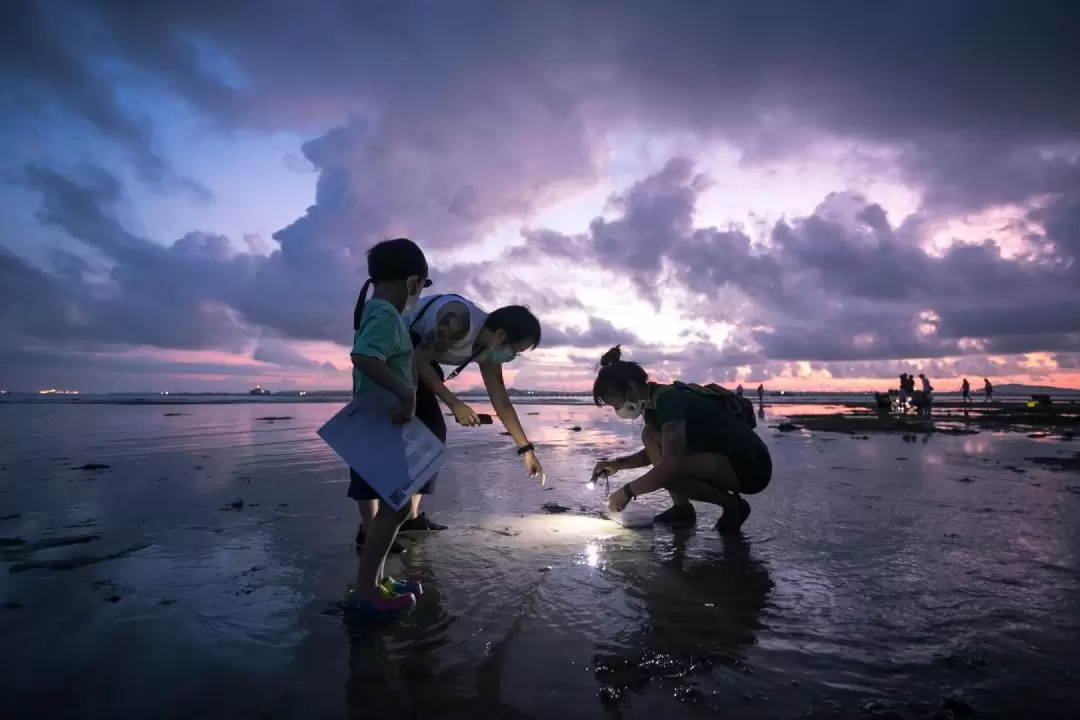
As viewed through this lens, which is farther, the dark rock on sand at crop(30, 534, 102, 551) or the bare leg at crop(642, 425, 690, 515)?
the bare leg at crop(642, 425, 690, 515)

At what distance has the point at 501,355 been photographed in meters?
4.10

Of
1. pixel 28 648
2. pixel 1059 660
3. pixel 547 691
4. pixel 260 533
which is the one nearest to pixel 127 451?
pixel 260 533

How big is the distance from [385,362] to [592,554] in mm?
2223

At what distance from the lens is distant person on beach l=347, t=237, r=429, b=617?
2.84 metres

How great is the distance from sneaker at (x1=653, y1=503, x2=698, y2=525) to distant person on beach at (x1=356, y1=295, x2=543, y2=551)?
5.43 ft

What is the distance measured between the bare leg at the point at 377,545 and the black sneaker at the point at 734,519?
3.08 m

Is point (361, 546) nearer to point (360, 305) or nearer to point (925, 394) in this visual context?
point (360, 305)

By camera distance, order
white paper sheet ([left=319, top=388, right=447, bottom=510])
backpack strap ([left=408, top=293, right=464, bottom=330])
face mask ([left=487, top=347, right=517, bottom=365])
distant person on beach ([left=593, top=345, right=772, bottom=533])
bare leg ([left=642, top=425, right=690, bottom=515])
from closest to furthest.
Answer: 1. white paper sheet ([left=319, top=388, right=447, bottom=510])
2. backpack strap ([left=408, top=293, right=464, bottom=330])
3. face mask ([left=487, top=347, right=517, bottom=365])
4. distant person on beach ([left=593, top=345, right=772, bottom=533])
5. bare leg ([left=642, top=425, right=690, bottom=515])

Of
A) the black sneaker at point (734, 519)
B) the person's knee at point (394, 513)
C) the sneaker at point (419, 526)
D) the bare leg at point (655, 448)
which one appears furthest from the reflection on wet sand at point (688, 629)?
the sneaker at point (419, 526)

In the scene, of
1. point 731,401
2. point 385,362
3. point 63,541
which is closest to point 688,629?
point 385,362

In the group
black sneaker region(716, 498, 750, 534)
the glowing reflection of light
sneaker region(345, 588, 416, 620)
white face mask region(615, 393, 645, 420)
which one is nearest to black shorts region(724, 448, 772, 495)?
black sneaker region(716, 498, 750, 534)

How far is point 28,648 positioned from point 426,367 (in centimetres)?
247

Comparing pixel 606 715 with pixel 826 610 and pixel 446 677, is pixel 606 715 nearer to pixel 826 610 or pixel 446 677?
pixel 446 677

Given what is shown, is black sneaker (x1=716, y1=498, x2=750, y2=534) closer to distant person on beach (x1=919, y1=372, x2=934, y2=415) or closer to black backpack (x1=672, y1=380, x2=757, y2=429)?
black backpack (x1=672, y1=380, x2=757, y2=429)
